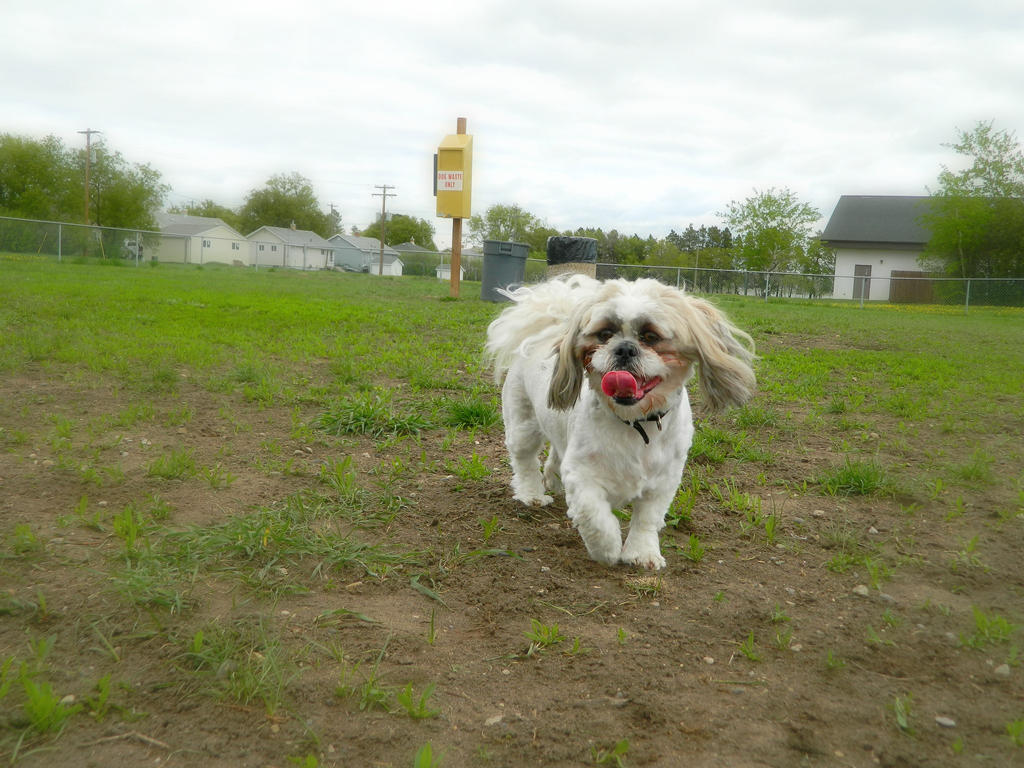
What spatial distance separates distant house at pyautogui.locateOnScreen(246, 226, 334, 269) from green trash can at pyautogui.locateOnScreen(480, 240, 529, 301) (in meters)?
51.3

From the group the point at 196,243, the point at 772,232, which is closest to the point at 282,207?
the point at 196,243

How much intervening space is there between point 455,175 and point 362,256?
6846 centimetres

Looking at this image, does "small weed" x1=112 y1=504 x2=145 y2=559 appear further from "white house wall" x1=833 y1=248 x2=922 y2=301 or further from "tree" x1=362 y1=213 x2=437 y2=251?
"tree" x1=362 y1=213 x2=437 y2=251

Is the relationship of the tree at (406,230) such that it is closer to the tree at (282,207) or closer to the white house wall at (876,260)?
the tree at (282,207)

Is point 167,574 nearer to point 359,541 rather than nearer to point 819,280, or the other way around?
point 359,541

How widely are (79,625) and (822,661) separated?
7.84 ft

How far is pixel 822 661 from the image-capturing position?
2.51 meters

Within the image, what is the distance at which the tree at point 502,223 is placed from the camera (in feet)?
271

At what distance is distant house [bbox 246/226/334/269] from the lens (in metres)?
71.1

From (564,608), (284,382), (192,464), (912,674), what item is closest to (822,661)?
(912,674)

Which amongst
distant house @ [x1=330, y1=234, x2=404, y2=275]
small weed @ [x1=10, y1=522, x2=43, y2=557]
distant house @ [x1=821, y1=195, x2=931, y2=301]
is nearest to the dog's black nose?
small weed @ [x1=10, y1=522, x2=43, y2=557]

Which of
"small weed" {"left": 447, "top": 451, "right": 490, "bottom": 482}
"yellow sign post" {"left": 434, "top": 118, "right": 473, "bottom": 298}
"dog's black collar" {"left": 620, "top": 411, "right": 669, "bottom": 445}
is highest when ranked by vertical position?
"yellow sign post" {"left": 434, "top": 118, "right": 473, "bottom": 298}

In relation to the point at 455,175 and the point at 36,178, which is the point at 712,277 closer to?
the point at 455,175

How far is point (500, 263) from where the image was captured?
16672 millimetres
